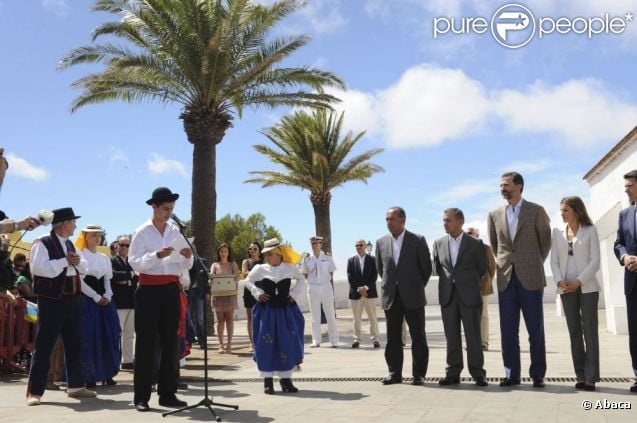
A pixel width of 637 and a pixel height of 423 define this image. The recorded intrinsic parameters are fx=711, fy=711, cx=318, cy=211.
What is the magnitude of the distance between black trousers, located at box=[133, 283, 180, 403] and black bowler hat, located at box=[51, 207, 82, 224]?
1.56m

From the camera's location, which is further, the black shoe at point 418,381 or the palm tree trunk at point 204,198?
the palm tree trunk at point 204,198

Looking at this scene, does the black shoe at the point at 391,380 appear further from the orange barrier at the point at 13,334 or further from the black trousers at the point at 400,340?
the orange barrier at the point at 13,334

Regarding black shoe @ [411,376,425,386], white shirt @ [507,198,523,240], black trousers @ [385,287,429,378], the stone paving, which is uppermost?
white shirt @ [507,198,523,240]

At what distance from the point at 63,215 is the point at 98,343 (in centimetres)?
189

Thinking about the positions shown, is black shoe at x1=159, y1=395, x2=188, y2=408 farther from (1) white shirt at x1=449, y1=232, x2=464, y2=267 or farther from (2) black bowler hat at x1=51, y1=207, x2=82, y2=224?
(1) white shirt at x1=449, y1=232, x2=464, y2=267

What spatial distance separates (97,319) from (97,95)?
38.6 ft

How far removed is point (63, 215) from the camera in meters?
8.09

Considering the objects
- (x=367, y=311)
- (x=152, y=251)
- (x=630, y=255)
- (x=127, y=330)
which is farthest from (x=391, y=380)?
(x=367, y=311)

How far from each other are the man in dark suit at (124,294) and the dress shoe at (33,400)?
3.14m

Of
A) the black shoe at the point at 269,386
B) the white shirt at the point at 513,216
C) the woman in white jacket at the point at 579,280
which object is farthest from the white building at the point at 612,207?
the black shoe at the point at 269,386

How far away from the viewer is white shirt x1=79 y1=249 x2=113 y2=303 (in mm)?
9031

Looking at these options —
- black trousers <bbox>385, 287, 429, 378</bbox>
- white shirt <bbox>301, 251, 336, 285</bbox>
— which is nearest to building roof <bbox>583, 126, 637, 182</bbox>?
white shirt <bbox>301, 251, 336, 285</bbox>

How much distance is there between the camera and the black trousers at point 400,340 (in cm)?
824

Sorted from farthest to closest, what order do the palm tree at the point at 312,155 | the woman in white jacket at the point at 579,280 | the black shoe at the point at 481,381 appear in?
the palm tree at the point at 312,155
the black shoe at the point at 481,381
the woman in white jacket at the point at 579,280
